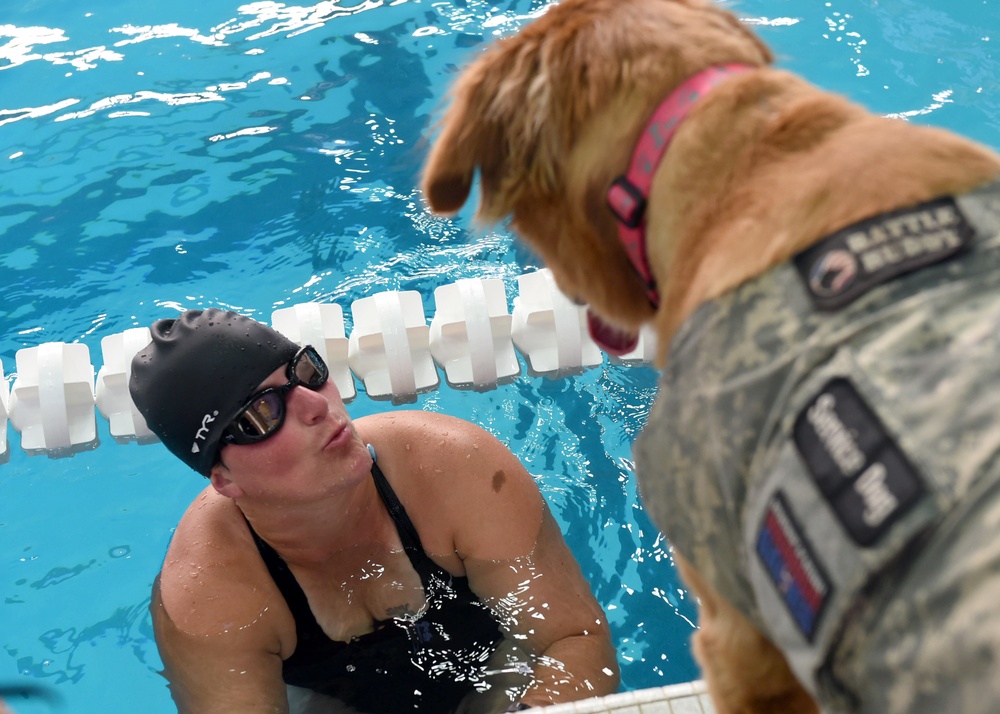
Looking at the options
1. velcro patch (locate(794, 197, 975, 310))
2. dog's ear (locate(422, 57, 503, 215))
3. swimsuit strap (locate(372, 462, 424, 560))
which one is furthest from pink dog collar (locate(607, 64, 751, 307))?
Result: swimsuit strap (locate(372, 462, 424, 560))

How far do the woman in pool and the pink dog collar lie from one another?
1.38 metres

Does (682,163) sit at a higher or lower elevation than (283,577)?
higher

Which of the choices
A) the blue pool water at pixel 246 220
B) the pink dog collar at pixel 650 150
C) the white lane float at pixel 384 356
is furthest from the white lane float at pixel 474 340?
the pink dog collar at pixel 650 150

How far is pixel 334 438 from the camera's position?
8.44ft

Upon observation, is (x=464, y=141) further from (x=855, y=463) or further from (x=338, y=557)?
(x=338, y=557)

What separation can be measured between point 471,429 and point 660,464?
1.59m

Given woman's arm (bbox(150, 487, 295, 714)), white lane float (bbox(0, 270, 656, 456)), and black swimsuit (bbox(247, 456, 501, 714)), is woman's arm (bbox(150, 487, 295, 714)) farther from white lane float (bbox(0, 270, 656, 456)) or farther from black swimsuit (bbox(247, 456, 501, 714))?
white lane float (bbox(0, 270, 656, 456))

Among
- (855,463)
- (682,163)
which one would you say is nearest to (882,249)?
(855,463)

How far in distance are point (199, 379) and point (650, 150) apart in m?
1.58

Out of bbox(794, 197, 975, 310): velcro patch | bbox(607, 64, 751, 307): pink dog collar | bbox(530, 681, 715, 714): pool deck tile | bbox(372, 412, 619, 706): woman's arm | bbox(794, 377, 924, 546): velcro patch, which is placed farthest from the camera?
bbox(372, 412, 619, 706): woman's arm

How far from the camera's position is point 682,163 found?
4.47 ft

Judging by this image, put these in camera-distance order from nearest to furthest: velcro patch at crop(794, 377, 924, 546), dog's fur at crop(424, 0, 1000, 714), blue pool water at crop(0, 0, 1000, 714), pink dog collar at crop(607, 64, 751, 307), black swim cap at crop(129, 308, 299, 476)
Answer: velcro patch at crop(794, 377, 924, 546)
dog's fur at crop(424, 0, 1000, 714)
pink dog collar at crop(607, 64, 751, 307)
black swim cap at crop(129, 308, 299, 476)
blue pool water at crop(0, 0, 1000, 714)

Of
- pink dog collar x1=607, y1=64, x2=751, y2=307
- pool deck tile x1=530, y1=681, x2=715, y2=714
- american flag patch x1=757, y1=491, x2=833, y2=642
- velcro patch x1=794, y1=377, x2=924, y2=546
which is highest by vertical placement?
pink dog collar x1=607, y1=64, x2=751, y2=307

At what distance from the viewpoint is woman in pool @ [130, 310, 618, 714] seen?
2539 mm
